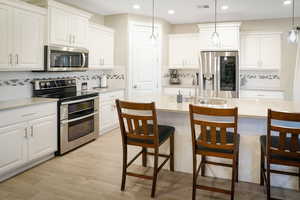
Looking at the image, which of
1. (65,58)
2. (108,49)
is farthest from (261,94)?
(65,58)

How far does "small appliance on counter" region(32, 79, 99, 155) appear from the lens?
146 inches

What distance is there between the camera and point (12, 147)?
9.68 ft

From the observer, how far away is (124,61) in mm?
5547

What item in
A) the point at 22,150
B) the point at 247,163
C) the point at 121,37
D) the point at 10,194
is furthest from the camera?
the point at 121,37

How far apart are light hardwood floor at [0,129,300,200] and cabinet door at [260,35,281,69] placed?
12.1 ft

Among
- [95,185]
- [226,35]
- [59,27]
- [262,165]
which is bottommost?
[95,185]

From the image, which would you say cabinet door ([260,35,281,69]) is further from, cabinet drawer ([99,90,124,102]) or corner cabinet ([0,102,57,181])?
corner cabinet ([0,102,57,181])

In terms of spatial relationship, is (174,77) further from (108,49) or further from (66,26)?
(66,26)

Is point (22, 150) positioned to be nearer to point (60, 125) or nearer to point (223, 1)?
point (60, 125)

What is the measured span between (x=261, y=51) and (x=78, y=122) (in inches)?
172

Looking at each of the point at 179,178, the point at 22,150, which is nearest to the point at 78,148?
the point at 22,150

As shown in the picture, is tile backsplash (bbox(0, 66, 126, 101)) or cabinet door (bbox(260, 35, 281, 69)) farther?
cabinet door (bbox(260, 35, 281, 69))

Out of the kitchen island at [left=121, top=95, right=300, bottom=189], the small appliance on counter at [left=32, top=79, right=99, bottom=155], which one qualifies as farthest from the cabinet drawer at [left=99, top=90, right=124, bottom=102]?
the kitchen island at [left=121, top=95, right=300, bottom=189]

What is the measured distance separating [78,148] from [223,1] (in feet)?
11.9
